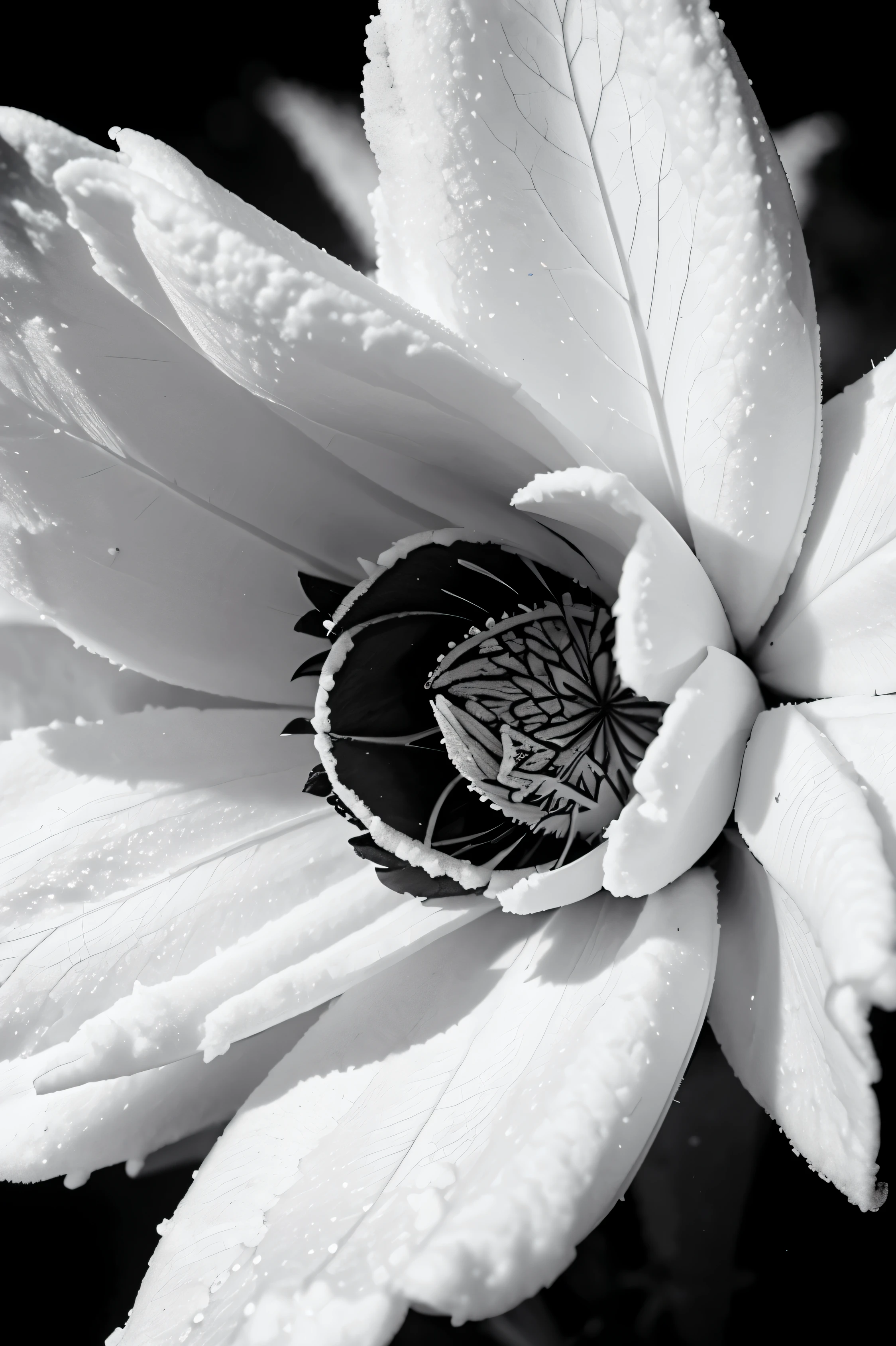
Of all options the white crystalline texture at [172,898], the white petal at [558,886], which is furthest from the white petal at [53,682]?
the white petal at [558,886]

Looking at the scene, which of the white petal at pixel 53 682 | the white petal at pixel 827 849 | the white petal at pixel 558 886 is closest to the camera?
the white petal at pixel 827 849

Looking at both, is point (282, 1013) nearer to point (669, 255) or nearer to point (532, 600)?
point (532, 600)

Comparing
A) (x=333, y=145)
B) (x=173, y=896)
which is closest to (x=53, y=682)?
(x=173, y=896)

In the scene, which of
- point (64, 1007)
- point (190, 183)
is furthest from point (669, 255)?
point (64, 1007)

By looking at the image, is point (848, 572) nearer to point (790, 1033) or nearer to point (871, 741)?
point (871, 741)

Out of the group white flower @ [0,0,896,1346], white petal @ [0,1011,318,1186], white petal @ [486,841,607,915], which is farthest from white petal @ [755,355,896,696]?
white petal @ [0,1011,318,1186]

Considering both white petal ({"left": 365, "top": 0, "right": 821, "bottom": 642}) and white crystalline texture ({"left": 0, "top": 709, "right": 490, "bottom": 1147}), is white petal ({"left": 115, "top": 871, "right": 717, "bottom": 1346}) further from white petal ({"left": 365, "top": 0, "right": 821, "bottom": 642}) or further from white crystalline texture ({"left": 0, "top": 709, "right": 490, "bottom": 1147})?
white petal ({"left": 365, "top": 0, "right": 821, "bottom": 642})

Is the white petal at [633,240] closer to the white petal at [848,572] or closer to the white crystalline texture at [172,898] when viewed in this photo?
the white petal at [848,572]
